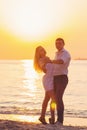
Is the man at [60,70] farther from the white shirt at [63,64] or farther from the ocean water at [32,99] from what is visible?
the ocean water at [32,99]

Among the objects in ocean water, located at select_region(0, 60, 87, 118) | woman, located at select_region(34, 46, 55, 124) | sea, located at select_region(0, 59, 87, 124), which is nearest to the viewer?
woman, located at select_region(34, 46, 55, 124)

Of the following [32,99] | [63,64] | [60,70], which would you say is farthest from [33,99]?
[63,64]

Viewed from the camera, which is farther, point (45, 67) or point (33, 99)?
point (33, 99)

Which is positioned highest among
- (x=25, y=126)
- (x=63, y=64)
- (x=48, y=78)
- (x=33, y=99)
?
(x=63, y=64)

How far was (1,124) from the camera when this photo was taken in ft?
34.7

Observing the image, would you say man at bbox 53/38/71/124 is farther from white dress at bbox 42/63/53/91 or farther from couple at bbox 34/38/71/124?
white dress at bbox 42/63/53/91

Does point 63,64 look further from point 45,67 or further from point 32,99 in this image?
point 32,99

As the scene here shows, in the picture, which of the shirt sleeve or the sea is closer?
the shirt sleeve

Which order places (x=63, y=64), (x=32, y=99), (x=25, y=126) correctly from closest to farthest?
(x=25, y=126) → (x=63, y=64) → (x=32, y=99)

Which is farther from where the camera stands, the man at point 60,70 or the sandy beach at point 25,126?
the man at point 60,70

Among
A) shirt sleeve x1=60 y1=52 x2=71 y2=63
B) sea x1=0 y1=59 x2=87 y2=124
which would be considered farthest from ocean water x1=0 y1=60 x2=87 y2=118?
shirt sleeve x1=60 y1=52 x2=71 y2=63

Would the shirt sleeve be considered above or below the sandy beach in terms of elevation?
above

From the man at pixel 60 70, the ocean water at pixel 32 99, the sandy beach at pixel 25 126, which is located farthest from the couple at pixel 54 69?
the ocean water at pixel 32 99

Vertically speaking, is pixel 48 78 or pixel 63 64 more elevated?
pixel 63 64
